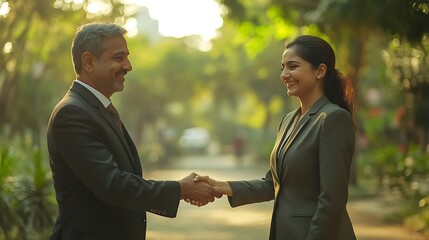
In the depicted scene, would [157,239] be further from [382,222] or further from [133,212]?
[133,212]

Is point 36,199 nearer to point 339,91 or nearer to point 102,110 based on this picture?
point 102,110

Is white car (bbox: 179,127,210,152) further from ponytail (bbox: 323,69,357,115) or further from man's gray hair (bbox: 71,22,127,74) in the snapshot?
man's gray hair (bbox: 71,22,127,74)

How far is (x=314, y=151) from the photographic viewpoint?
4.70 metres

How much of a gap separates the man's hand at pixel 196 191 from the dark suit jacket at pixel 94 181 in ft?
0.80

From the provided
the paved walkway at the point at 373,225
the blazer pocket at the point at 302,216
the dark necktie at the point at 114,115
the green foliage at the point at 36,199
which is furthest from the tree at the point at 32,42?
the blazer pocket at the point at 302,216

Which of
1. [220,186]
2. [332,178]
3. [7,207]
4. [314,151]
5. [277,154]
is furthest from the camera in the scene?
[7,207]

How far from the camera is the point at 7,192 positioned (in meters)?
11.4

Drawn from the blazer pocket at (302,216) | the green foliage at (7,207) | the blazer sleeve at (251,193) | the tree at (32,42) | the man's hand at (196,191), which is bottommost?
the blazer pocket at (302,216)

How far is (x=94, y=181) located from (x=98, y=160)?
0.10 meters

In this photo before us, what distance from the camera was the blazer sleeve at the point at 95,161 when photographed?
4.36 metres

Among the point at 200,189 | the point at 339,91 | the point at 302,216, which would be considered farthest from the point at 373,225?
the point at 302,216

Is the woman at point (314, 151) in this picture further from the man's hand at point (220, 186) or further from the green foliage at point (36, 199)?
the green foliage at point (36, 199)

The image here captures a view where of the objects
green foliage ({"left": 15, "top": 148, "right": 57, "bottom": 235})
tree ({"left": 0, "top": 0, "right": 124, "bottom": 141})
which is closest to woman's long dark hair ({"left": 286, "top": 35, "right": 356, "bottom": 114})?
green foliage ({"left": 15, "top": 148, "right": 57, "bottom": 235})

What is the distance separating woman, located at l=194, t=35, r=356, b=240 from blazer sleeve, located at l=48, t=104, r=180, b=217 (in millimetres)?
746
